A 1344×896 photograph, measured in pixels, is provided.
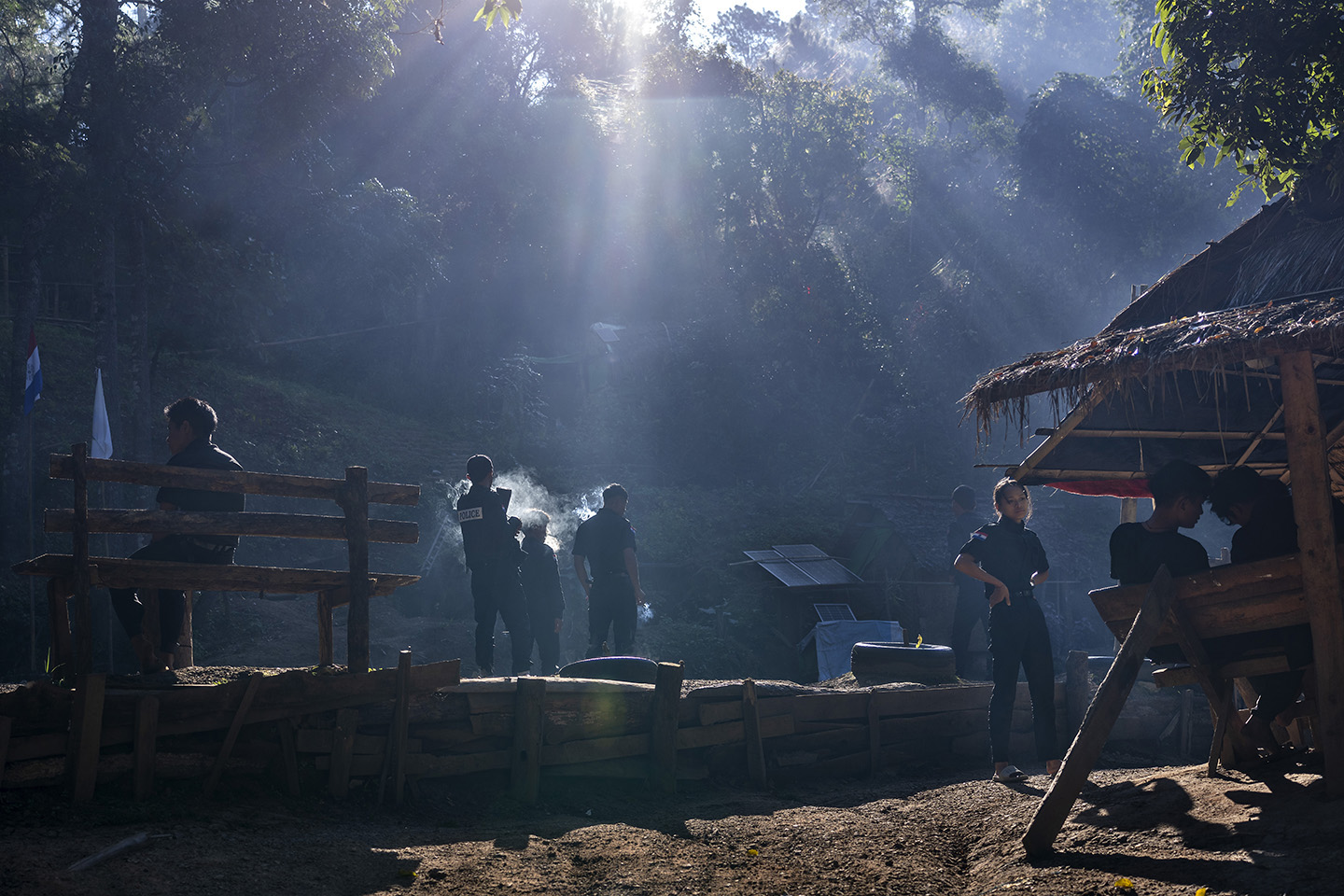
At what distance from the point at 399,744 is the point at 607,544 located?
3.48 m

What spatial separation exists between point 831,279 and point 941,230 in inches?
241

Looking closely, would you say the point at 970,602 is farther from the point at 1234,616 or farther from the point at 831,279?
the point at 831,279

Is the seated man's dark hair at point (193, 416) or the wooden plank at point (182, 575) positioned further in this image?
the seated man's dark hair at point (193, 416)

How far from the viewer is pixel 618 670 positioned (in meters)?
7.39

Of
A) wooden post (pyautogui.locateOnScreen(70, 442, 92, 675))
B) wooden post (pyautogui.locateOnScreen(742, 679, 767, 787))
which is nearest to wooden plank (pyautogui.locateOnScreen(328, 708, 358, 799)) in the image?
wooden post (pyautogui.locateOnScreen(70, 442, 92, 675))

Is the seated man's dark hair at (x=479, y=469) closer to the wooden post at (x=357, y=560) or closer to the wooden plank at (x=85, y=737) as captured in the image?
the wooden post at (x=357, y=560)

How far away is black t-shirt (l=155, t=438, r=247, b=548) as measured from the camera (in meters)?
5.67

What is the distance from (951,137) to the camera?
3797 centimetres

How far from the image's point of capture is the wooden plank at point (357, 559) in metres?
5.60

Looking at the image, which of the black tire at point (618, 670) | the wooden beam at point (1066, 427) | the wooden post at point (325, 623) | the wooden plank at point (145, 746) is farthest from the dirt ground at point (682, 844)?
the wooden beam at point (1066, 427)

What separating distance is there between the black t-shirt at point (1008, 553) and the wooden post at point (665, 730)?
2146mm

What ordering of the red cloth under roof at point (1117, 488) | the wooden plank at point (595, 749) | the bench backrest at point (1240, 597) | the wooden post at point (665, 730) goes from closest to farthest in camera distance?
the bench backrest at point (1240, 597), the wooden plank at point (595, 749), the wooden post at point (665, 730), the red cloth under roof at point (1117, 488)

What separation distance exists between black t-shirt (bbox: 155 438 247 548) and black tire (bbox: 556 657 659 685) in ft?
8.86

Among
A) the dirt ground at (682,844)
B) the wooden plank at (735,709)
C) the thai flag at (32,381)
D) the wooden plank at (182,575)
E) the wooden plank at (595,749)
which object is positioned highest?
the thai flag at (32,381)
